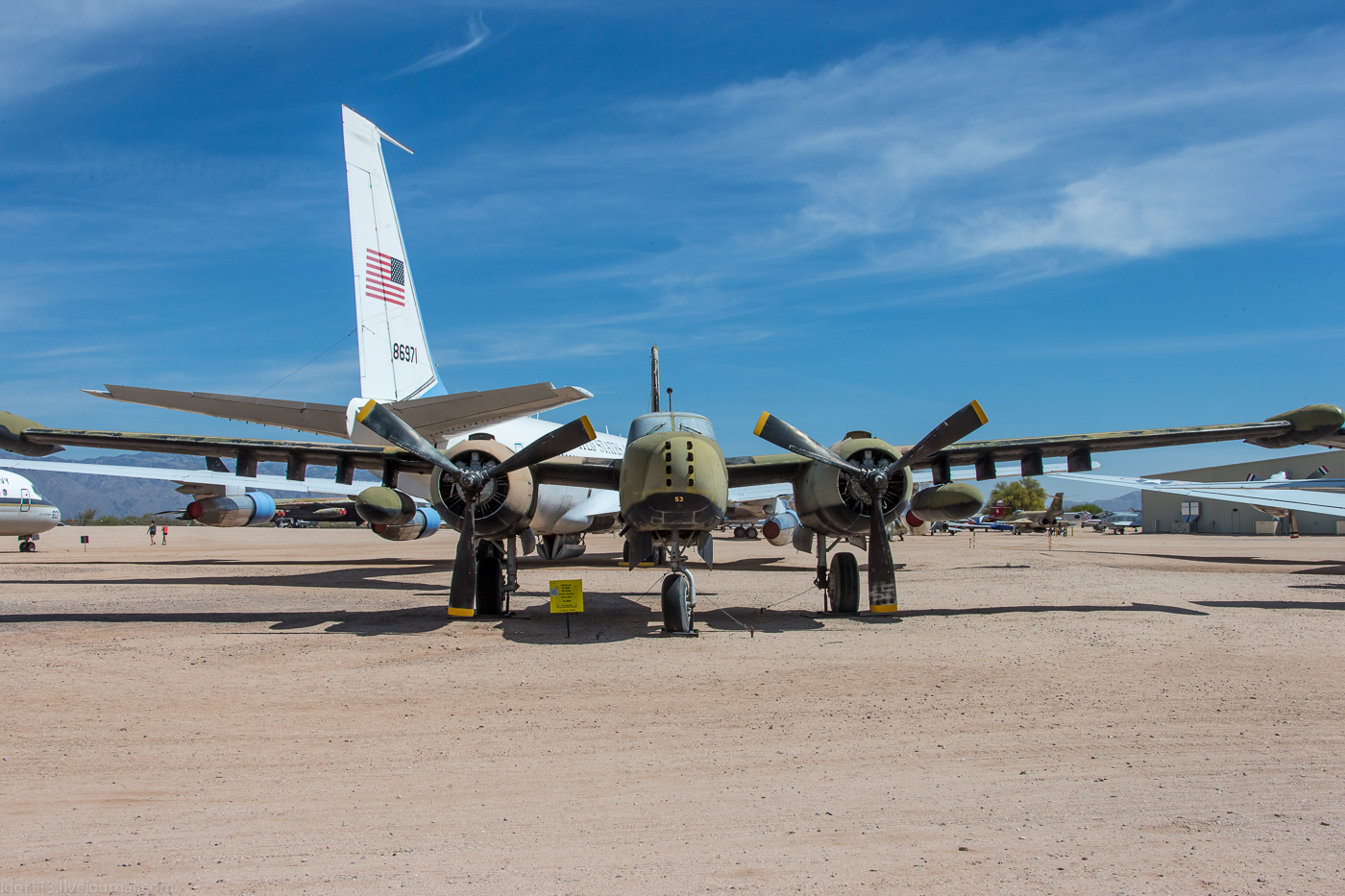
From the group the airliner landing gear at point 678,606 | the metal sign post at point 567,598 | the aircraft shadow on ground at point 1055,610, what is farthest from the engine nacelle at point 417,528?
the aircraft shadow on ground at point 1055,610

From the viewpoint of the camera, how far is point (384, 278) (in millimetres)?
25344

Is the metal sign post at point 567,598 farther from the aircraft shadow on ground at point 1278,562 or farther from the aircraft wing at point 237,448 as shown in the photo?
the aircraft shadow on ground at point 1278,562

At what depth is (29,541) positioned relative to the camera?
129 feet

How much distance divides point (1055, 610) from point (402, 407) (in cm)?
1460

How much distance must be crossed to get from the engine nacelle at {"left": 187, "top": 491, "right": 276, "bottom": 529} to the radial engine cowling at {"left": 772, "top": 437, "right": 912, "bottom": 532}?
102 ft

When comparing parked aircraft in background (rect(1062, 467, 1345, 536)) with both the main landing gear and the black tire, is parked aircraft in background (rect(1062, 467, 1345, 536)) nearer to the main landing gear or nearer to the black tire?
the main landing gear

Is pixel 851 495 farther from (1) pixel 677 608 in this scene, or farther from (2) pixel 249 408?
(2) pixel 249 408

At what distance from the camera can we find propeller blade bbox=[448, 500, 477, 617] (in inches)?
529

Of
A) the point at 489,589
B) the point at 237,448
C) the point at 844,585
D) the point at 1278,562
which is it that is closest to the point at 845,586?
the point at 844,585

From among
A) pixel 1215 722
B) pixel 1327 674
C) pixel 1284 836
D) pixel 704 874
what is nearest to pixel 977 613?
pixel 1327 674

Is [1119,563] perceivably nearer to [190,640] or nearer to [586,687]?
[586,687]

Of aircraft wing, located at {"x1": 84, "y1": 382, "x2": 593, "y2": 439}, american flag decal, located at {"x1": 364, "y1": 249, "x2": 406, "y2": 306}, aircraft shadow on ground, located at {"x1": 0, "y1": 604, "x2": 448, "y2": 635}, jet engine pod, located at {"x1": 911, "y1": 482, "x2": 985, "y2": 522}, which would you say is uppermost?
american flag decal, located at {"x1": 364, "y1": 249, "x2": 406, "y2": 306}

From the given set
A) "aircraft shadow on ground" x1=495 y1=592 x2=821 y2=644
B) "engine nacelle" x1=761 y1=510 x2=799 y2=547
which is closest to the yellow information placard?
"aircraft shadow on ground" x1=495 y1=592 x2=821 y2=644

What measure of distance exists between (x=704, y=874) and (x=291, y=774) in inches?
136
